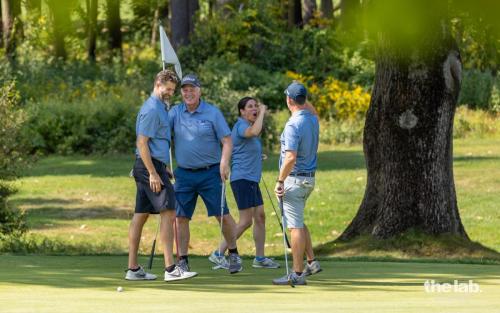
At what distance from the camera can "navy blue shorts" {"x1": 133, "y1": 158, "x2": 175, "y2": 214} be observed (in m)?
11.5

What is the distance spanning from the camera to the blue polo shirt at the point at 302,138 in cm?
1130

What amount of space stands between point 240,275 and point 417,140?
4.30 m

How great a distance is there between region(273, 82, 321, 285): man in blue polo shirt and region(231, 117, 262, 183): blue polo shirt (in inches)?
71.1

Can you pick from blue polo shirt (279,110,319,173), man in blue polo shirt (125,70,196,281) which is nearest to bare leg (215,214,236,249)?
man in blue polo shirt (125,70,196,281)

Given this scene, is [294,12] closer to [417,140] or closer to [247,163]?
[417,140]

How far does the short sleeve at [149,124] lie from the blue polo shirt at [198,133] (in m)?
1.02

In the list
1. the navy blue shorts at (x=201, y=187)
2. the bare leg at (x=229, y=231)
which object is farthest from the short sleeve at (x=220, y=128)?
the bare leg at (x=229, y=231)

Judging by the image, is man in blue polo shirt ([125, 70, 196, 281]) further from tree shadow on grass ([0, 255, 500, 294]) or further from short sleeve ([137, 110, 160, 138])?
tree shadow on grass ([0, 255, 500, 294])

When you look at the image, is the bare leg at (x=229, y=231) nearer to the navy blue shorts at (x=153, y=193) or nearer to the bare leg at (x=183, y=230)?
the bare leg at (x=183, y=230)

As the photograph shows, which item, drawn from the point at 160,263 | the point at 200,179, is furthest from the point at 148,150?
the point at 160,263

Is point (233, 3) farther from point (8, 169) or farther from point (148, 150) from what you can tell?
point (148, 150)

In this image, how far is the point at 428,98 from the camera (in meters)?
15.8

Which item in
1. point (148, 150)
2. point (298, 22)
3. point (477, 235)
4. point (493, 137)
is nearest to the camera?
point (148, 150)

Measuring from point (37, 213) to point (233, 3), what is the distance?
16.8m
